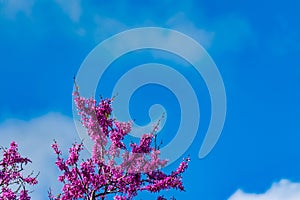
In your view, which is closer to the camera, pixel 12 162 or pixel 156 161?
pixel 156 161

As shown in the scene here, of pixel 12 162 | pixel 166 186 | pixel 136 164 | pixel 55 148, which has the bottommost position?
pixel 166 186

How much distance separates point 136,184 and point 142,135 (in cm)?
158

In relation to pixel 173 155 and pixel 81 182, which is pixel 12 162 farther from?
pixel 173 155

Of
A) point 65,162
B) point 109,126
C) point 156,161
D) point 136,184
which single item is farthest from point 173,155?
point 65,162

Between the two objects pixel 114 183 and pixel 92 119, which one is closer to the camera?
pixel 114 183

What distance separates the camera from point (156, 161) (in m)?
12.8

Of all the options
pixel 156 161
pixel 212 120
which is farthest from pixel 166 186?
pixel 212 120

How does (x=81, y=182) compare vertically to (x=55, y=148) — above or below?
below

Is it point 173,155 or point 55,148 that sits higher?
point 55,148

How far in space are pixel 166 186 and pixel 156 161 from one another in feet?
2.79

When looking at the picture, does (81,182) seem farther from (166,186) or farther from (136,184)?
(166,186)

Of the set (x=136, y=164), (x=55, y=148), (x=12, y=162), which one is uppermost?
(x=12, y=162)

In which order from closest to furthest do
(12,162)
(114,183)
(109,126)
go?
(114,183) → (109,126) → (12,162)

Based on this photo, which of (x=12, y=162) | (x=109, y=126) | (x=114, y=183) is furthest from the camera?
(x=12, y=162)
